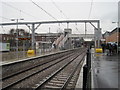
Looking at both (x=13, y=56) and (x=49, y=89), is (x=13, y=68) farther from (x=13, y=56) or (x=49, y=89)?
(x=49, y=89)

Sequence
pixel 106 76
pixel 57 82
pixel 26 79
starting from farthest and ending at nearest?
1. pixel 26 79
2. pixel 57 82
3. pixel 106 76

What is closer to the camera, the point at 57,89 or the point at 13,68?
the point at 57,89

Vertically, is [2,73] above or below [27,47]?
below

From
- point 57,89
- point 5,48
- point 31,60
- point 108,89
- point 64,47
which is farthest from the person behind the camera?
point 64,47

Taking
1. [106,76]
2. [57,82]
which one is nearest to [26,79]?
[57,82]

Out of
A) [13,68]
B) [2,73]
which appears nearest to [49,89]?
[2,73]

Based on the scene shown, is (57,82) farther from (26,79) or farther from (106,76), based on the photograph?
(106,76)

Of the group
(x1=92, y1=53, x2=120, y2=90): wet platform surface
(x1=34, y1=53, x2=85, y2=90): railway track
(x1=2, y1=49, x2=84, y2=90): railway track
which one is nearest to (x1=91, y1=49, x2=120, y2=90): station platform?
A: (x1=92, y1=53, x2=120, y2=90): wet platform surface

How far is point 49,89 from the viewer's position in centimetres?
738

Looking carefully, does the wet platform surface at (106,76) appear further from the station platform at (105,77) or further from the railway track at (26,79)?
the railway track at (26,79)

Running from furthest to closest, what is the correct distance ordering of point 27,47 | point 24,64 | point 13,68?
point 27,47 → point 24,64 → point 13,68

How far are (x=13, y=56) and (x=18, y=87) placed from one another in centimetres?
1099

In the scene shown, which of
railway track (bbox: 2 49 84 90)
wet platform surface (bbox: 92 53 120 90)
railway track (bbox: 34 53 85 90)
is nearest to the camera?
wet platform surface (bbox: 92 53 120 90)

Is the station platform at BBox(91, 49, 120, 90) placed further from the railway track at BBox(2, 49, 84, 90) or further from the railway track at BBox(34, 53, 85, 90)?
the railway track at BBox(2, 49, 84, 90)
